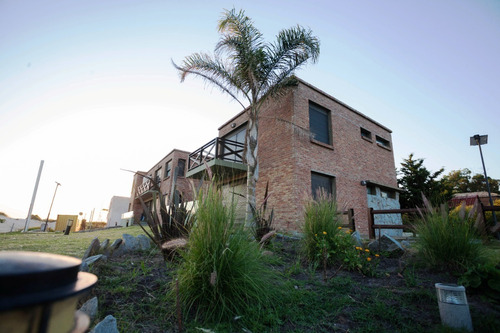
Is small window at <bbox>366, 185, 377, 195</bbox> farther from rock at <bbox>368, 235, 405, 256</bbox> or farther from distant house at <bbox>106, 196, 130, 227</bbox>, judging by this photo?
distant house at <bbox>106, 196, 130, 227</bbox>

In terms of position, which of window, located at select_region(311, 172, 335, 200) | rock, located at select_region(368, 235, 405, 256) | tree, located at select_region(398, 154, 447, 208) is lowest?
rock, located at select_region(368, 235, 405, 256)

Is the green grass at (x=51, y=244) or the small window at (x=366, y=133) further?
the small window at (x=366, y=133)

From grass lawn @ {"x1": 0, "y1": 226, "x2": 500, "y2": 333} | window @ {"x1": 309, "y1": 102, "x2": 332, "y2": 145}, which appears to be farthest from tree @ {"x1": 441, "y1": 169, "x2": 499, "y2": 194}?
grass lawn @ {"x1": 0, "y1": 226, "x2": 500, "y2": 333}

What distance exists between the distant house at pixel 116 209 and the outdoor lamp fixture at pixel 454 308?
34.0 m

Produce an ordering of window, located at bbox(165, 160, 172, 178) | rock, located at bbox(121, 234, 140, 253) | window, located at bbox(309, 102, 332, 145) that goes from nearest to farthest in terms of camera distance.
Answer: rock, located at bbox(121, 234, 140, 253) → window, located at bbox(309, 102, 332, 145) → window, located at bbox(165, 160, 172, 178)

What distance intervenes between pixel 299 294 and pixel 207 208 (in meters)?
1.32

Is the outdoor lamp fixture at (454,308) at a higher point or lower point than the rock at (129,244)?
lower

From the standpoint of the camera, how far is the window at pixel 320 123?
32.4 feet

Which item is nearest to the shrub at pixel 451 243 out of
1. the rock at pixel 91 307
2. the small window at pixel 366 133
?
the rock at pixel 91 307

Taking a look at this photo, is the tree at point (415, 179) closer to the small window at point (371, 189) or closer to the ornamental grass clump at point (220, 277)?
the small window at point (371, 189)

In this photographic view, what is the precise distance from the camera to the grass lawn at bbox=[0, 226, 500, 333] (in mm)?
1950

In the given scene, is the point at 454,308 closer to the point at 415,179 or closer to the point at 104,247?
the point at 104,247

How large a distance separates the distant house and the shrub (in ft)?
110

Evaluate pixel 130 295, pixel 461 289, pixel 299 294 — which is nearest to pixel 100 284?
pixel 130 295
